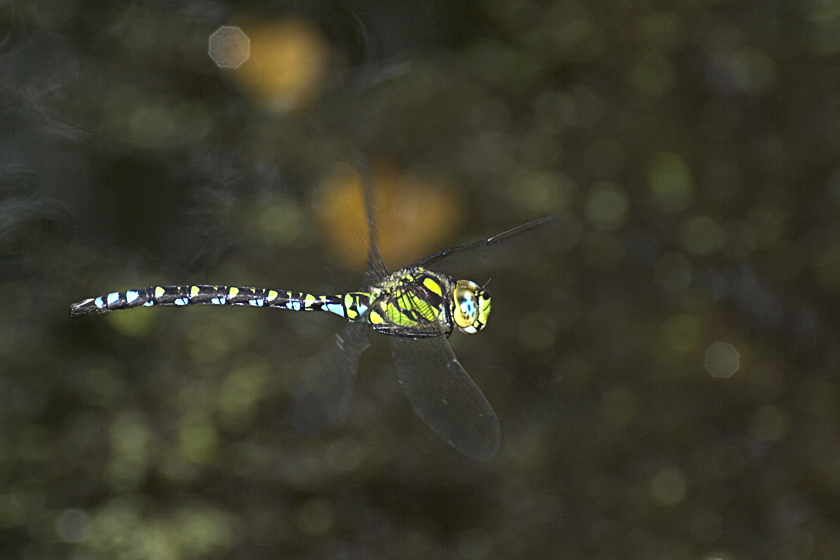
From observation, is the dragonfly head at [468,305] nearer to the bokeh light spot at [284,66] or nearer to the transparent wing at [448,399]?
the transparent wing at [448,399]

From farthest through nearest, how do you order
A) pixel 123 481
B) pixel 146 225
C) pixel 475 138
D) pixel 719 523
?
pixel 475 138
pixel 146 225
pixel 719 523
pixel 123 481

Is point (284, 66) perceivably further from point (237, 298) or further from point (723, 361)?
point (723, 361)

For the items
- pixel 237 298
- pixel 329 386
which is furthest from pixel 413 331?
pixel 237 298

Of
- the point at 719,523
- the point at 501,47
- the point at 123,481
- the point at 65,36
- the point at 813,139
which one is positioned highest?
the point at 65,36

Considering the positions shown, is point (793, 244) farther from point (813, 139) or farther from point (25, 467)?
point (25, 467)

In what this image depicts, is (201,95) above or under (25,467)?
above

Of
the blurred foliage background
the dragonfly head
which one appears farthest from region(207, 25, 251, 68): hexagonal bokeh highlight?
the dragonfly head

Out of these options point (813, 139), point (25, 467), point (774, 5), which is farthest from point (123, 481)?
point (774, 5)
